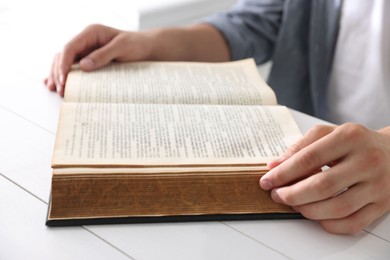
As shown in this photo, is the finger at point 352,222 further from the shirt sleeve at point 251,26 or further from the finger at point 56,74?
the shirt sleeve at point 251,26

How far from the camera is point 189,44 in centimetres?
99

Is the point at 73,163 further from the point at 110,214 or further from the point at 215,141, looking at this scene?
the point at 215,141

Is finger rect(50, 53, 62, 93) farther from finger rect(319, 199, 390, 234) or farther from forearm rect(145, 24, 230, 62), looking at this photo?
finger rect(319, 199, 390, 234)

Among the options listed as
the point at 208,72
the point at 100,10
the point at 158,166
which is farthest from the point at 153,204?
the point at 100,10

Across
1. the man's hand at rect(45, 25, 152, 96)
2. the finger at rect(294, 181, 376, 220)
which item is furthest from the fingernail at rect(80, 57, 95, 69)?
the finger at rect(294, 181, 376, 220)

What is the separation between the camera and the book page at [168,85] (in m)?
0.76

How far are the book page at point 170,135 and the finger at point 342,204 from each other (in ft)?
0.26

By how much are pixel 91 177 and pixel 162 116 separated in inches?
6.7

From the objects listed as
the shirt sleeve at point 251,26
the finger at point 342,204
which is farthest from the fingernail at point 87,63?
the finger at point 342,204

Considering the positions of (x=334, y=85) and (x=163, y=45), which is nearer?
(x=163, y=45)

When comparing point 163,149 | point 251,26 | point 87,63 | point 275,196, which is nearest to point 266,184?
point 275,196

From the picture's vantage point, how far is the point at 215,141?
64cm

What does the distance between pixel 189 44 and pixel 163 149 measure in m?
0.42

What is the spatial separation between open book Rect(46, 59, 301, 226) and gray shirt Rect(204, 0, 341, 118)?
1.01 ft
